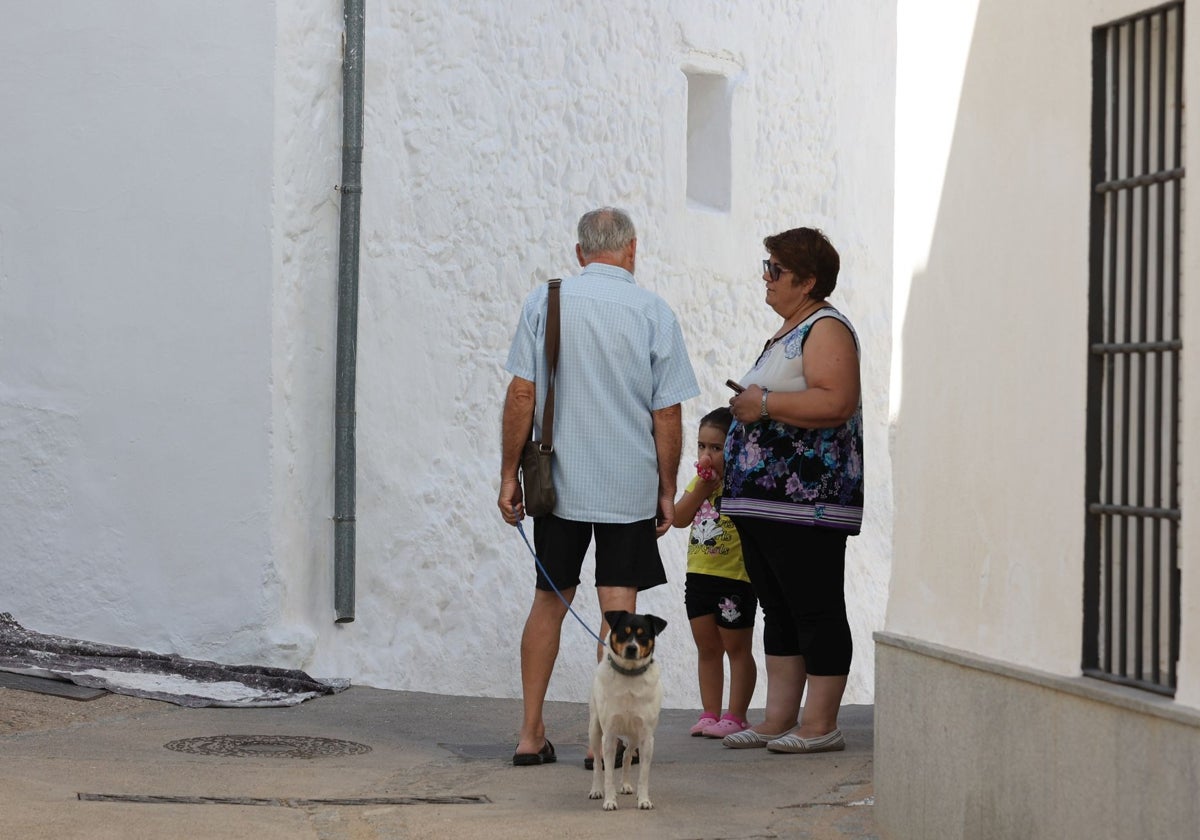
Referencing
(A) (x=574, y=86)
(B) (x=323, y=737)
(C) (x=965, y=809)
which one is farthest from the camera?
(A) (x=574, y=86)

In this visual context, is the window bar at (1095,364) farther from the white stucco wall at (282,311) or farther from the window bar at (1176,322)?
the white stucco wall at (282,311)

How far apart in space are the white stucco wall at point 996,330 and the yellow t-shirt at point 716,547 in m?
1.73

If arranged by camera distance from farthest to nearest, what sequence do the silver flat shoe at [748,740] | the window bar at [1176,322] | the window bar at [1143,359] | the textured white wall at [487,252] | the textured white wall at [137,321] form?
the textured white wall at [487,252], the textured white wall at [137,321], the silver flat shoe at [748,740], the window bar at [1143,359], the window bar at [1176,322]

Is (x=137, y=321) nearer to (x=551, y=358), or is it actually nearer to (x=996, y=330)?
(x=551, y=358)

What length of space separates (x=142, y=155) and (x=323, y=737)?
3.21 m

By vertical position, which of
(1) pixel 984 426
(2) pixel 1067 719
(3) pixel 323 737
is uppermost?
(1) pixel 984 426

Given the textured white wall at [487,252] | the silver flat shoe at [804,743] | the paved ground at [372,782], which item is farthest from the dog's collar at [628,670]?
the textured white wall at [487,252]

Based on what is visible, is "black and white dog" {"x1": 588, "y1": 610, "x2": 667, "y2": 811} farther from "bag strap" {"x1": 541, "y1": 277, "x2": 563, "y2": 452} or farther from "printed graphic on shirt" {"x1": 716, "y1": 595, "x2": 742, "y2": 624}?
"printed graphic on shirt" {"x1": 716, "y1": 595, "x2": 742, "y2": 624}

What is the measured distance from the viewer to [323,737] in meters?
6.80

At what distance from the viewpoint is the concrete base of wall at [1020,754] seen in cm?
349

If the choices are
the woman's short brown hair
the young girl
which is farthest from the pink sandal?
the woman's short brown hair

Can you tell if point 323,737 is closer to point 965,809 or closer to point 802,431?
point 802,431

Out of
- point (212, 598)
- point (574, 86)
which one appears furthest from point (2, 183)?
point (574, 86)

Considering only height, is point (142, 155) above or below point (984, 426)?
above
